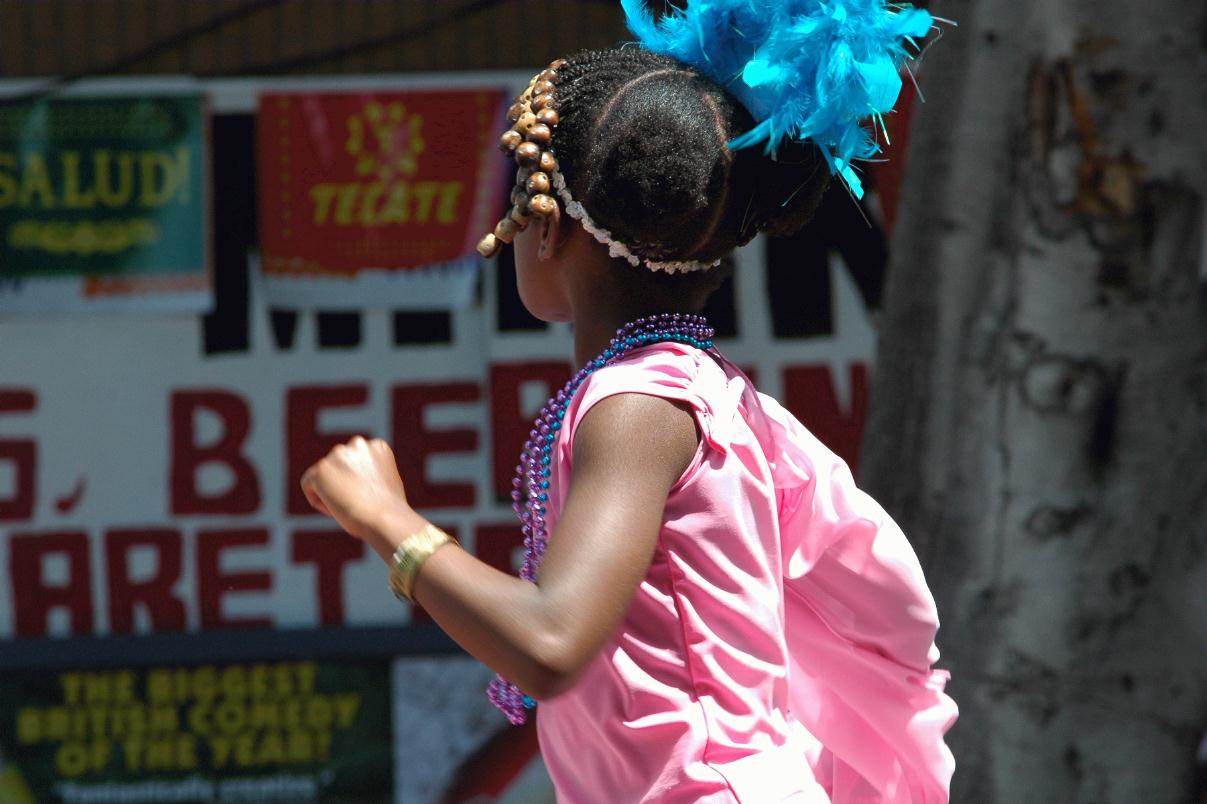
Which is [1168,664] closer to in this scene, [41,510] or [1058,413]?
[1058,413]

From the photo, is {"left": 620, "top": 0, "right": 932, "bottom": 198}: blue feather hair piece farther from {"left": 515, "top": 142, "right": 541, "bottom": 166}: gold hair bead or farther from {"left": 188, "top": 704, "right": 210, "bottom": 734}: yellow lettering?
{"left": 188, "top": 704, "right": 210, "bottom": 734}: yellow lettering


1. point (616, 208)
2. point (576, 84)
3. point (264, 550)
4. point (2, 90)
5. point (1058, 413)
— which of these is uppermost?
point (2, 90)

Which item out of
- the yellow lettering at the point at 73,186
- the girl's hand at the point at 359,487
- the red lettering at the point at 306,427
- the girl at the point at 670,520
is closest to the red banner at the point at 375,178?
the red lettering at the point at 306,427

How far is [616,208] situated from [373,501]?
1.26 ft

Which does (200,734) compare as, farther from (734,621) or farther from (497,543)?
(734,621)

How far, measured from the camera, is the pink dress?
1.55 m

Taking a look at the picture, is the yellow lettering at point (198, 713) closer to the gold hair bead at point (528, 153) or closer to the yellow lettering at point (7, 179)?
the yellow lettering at point (7, 179)

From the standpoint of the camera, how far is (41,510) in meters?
4.52

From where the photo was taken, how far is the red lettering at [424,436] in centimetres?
457

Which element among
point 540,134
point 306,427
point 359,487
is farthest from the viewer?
point 306,427

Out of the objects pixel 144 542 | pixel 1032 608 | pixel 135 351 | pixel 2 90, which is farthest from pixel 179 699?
pixel 1032 608

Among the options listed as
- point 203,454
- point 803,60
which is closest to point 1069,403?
point 803,60

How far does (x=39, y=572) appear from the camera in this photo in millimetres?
4508

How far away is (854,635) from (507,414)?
286 centimetres
